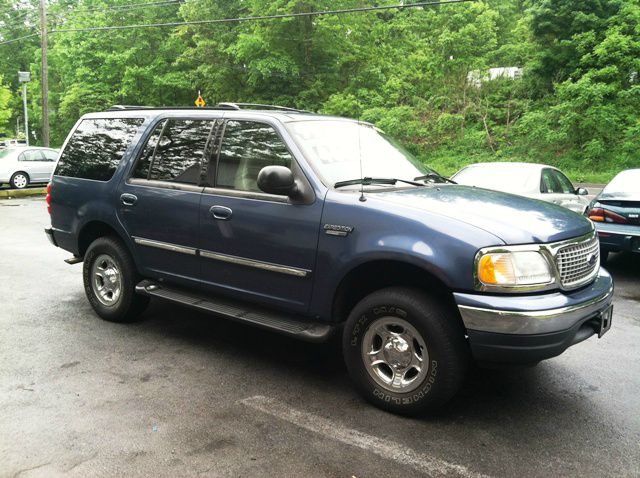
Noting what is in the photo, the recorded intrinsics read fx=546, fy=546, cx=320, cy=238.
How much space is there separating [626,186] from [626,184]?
0.08m

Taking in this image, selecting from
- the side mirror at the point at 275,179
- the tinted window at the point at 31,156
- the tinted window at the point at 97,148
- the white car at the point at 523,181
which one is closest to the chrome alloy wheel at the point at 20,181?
the tinted window at the point at 31,156

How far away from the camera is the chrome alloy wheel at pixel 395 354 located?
11.1ft

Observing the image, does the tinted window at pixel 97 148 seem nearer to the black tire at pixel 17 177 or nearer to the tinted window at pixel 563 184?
the tinted window at pixel 563 184

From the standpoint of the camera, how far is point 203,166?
446cm

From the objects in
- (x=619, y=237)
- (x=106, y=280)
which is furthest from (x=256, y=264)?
(x=619, y=237)

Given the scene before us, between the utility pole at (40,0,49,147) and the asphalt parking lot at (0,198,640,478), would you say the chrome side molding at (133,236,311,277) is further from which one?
the utility pole at (40,0,49,147)

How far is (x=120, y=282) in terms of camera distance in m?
5.11

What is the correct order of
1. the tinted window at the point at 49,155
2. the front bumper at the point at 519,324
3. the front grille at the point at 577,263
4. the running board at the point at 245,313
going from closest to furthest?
1. the front bumper at the point at 519,324
2. the front grille at the point at 577,263
3. the running board at the point at 245,313
4. the tinted window at the point at 49,155

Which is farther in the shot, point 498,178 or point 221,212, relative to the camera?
point 498,178

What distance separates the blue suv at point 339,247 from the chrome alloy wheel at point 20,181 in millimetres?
16314

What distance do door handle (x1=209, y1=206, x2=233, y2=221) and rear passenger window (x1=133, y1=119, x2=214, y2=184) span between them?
1.19 feet

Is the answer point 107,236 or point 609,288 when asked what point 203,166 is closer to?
point 107,236

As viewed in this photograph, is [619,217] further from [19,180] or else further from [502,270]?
[19,180]

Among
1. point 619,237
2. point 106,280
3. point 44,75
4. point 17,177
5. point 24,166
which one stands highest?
point 44,75
